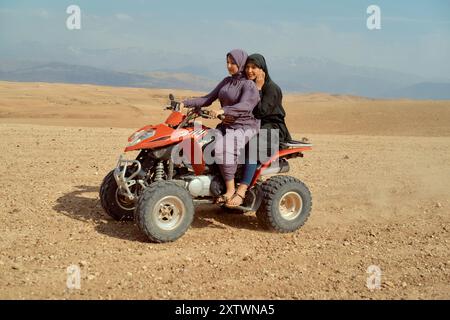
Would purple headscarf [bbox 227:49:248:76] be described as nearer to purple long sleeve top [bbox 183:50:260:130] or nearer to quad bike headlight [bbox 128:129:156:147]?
purple long sleeve top [bbox 183:50:260:130]

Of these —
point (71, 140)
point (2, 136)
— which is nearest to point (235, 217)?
point (71, 140)

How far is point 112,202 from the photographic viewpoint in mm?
6758

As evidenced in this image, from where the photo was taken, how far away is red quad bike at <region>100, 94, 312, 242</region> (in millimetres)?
5973

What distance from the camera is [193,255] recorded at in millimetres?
5785

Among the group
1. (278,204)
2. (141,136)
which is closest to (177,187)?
(141,136)

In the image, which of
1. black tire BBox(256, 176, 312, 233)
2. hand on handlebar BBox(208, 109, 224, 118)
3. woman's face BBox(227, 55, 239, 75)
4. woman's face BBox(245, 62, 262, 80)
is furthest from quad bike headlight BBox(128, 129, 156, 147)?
black tire BBox(256, 176, 312, 233)

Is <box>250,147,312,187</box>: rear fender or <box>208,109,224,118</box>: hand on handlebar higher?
<box>208,109,224,118</box>: hand on handlebar

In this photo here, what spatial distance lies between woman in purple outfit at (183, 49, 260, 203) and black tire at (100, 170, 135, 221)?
1.18m

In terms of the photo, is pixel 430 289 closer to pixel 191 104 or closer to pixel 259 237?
pixel 259 237

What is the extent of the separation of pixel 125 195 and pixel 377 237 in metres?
3.16

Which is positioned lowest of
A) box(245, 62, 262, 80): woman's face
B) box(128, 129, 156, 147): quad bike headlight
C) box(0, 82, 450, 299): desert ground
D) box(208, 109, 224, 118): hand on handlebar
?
box(0, 82, 450, 299): desert ground

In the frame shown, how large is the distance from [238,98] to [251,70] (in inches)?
15.2

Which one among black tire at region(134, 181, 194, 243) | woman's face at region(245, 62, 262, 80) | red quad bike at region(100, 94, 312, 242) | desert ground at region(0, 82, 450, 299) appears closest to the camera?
desert ground at region(0, 82, 450, 299)

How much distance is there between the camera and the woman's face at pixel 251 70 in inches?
258
